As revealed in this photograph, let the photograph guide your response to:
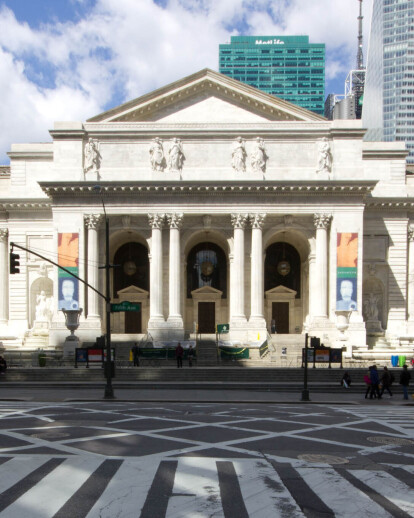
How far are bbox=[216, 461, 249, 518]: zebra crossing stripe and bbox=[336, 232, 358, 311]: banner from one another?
115 ft

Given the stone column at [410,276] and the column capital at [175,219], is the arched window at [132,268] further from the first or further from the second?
the stone column at [410,276]

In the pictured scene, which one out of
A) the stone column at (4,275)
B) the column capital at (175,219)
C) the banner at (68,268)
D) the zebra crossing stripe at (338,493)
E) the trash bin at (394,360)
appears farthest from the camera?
the stone column at (4,275)

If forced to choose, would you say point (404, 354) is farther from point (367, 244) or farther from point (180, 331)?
point (180, 331)

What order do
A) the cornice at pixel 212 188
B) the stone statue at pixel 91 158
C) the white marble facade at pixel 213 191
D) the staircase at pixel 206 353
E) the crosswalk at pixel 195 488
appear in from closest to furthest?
the crosswalk at pixel 195 488
the staircase at pixel 206 353
the cornice at pixel 212 188
the white marble facade at pixel 213 191
the stone statue at pixel 91 158

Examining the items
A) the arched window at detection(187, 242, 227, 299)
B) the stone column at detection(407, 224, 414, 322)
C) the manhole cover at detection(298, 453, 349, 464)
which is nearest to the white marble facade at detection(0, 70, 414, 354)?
the stone column at detection(407, 224, 414, 322)

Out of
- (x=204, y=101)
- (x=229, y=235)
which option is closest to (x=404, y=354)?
(x=229, y=235)

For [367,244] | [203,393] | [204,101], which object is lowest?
[203,393]

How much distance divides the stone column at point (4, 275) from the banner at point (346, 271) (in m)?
28.7

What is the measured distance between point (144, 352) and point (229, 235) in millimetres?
Result: 13655

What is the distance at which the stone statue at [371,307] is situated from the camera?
170ft

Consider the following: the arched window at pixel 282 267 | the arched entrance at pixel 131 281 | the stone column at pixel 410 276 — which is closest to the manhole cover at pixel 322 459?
the arched entrance at pixel 131 281

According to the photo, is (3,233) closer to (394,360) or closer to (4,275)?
(4,275)

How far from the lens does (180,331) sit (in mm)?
46781

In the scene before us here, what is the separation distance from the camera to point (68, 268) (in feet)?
154
